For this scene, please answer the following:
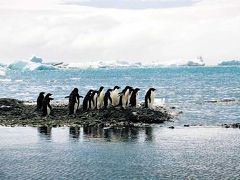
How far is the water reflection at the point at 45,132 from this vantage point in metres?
20.4

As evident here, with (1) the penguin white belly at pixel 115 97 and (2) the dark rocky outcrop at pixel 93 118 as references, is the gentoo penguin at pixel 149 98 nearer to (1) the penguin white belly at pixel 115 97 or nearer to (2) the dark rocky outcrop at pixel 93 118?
(1) the penguin white belly at pixel 115 97

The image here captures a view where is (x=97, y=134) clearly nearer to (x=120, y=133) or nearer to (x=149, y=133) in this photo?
(x=120, y=133)

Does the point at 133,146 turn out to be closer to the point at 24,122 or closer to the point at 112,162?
the point at 112,162

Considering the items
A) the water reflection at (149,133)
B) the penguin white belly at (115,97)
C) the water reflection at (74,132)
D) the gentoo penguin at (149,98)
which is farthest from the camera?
the gentoo penguin at (149,98)

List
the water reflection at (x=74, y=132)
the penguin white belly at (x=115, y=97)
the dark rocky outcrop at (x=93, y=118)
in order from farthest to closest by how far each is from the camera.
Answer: the penguin white belly at (x=115, y=97) < the dark rocky outcrop at (x=93, y=118) < the water reflection at (x=74, y=132)

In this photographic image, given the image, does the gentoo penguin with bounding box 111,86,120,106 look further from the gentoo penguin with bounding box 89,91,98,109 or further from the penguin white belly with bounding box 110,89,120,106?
the gentoo penguin with bounding box 89,91,98,109

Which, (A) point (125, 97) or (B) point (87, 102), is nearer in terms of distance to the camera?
(B) point (87, 102)

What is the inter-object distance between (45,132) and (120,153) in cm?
578

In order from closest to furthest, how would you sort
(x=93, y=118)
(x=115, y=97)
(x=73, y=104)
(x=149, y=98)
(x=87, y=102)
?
1. (x=93, y=118)
2. (x=73, y=104)
3. (x=87, y=102)
4. (x=115, y=97)
5. (x=149, y=98)

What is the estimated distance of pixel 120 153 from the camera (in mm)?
16500

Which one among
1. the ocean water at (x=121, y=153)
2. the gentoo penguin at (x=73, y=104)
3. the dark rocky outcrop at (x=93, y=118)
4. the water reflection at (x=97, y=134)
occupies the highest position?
the gentoo penguin at (x=73, y=104)

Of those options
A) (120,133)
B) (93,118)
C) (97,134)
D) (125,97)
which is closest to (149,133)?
(120,133)

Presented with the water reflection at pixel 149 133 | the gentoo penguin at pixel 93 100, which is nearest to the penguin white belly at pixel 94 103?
the gentoo penguin at pixel 93 100

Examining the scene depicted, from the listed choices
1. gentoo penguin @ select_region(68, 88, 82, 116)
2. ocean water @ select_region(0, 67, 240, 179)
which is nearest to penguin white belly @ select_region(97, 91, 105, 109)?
gentoo penguin @ select_region(68, 88, 82, 116)
